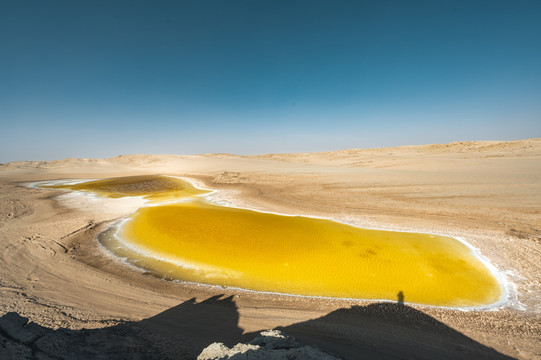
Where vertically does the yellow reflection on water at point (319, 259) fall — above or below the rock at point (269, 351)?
below

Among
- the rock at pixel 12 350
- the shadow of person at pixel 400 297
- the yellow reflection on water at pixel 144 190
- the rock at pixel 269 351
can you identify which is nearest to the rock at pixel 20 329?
the rock at pixel 12 350

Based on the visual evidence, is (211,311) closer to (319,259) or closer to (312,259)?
(312,259)

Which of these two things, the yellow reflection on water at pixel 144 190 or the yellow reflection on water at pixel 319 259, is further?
the yellow reflection on water at pixel 144 190

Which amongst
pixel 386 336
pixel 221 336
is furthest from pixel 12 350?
pixel 386 336

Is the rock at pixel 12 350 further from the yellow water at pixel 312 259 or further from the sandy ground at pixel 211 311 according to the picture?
the yellow water at pixel 312 259

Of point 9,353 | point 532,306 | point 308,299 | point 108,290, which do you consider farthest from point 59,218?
point 532,306

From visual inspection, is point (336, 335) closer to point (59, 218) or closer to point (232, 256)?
point (232, 256)

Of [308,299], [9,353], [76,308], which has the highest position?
[9,353]

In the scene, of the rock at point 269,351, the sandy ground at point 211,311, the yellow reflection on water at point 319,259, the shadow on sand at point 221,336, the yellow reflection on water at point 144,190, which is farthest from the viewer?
the yellow reflection on water at point 144,190
